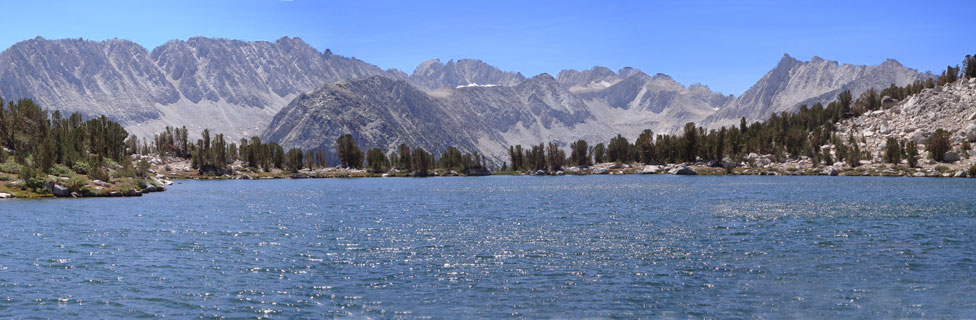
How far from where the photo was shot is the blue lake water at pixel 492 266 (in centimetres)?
2984

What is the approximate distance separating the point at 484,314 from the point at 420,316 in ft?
9.27

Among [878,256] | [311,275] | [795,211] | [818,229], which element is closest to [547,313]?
[311,275]

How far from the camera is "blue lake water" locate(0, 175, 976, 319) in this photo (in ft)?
97.9

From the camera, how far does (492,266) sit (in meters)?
40.8

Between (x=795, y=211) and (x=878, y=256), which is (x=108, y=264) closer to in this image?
(x=878, y=256)

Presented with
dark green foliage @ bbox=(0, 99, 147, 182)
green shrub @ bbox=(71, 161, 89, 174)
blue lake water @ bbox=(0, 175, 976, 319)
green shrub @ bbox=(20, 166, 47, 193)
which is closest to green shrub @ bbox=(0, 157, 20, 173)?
dark green foliage @ bbox=(0, 99, 147, 182)

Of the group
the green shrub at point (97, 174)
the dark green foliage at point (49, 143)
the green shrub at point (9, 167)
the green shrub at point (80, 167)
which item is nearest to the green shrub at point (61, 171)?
the dark green foliage at point (49, 143)

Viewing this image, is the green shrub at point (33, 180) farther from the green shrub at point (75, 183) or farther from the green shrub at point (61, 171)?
the green shrub at point (61, 171)

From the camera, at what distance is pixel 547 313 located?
94.7 ft

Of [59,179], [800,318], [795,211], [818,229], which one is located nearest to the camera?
[800,318]

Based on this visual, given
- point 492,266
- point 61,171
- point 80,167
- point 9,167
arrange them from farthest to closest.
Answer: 1. point 80,167
2. point 61,171
3. point 9,167
4. point 492,266

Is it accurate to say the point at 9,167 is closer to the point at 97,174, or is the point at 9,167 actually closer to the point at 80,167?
the point at 97,174

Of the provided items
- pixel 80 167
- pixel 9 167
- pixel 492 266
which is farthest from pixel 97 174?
pixel 492 266

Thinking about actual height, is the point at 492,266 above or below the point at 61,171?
below
